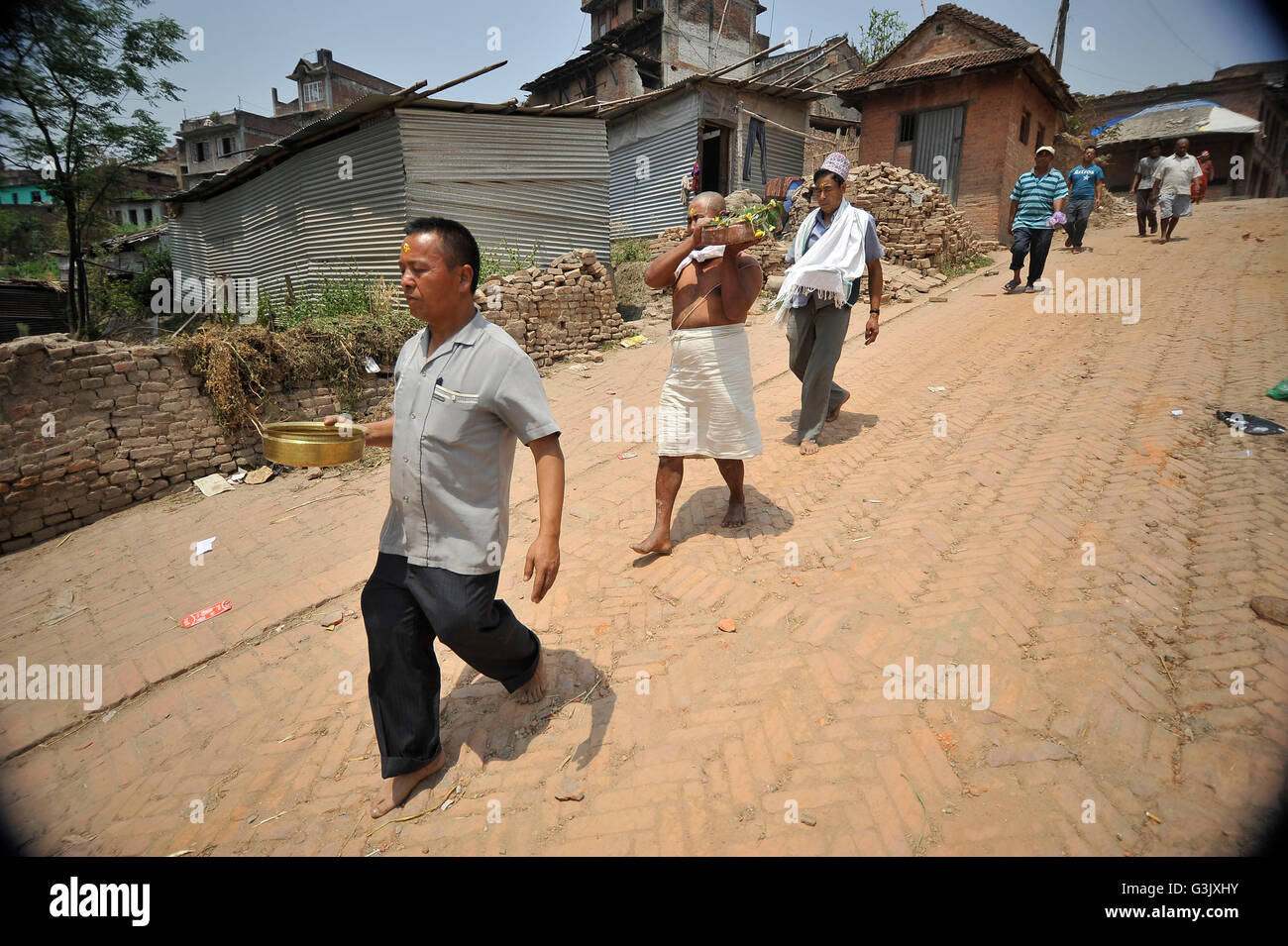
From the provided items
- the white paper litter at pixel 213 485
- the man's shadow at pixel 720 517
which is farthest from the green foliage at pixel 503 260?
the man's shadow at pixel 720 517

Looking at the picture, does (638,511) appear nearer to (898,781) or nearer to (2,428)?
(898,781)

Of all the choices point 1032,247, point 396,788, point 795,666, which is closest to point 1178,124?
point 1032,247

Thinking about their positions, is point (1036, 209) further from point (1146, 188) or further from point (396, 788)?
point (396, 788)

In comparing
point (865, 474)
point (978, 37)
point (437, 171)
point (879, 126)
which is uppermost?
point (978, 37)

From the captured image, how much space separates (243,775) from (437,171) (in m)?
10.7

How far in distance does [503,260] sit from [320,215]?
3.81 meters

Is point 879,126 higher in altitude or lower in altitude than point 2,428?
higher

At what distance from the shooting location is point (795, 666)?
2.88 m

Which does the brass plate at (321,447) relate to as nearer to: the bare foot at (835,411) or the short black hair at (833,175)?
the short black hair at (833,175)

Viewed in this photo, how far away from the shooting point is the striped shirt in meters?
9.04

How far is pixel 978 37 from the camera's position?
627 inches

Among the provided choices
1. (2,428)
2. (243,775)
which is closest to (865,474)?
(243,775)

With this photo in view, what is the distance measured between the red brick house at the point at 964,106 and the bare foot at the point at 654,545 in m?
15.2

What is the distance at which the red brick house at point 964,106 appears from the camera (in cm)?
1455
